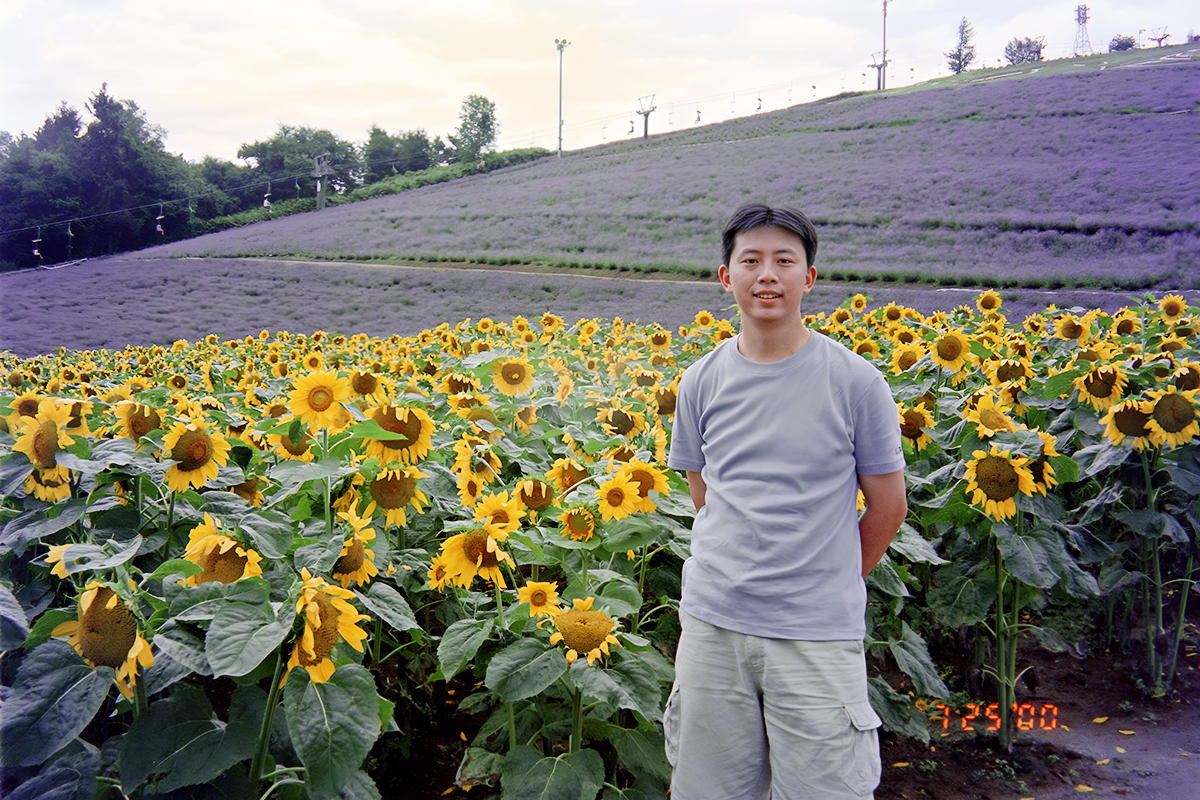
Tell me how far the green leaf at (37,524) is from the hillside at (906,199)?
710 inches

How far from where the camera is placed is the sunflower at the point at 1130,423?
300cm

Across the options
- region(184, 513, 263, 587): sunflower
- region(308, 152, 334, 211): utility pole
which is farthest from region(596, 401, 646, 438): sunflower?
region(308, 152, 334, 211): utility pole

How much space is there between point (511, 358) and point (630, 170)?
35.5 meters

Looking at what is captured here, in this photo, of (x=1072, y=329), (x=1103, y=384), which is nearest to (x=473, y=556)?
(x=1103, y=384)

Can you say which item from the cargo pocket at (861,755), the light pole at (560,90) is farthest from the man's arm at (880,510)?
the light pole at (560,90)

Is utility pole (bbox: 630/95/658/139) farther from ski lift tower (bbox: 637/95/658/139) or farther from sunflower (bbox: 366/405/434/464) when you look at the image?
sunflower (bbox: 366/405/434/464)

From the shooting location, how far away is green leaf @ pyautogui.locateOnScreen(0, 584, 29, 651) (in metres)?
1.42

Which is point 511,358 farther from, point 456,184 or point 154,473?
point 456,184

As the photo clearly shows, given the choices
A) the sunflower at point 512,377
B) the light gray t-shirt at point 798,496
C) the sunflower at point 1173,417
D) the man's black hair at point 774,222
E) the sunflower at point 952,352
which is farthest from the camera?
the sunflower at point 952,352

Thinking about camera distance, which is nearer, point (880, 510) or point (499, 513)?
point (880, 510)

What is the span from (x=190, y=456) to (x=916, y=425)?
2.82m

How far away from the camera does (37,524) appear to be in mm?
1916

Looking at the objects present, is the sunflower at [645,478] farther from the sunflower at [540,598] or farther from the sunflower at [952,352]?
the sunflower at [952,352]

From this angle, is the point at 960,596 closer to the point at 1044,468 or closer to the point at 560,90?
the point at 1044,468
